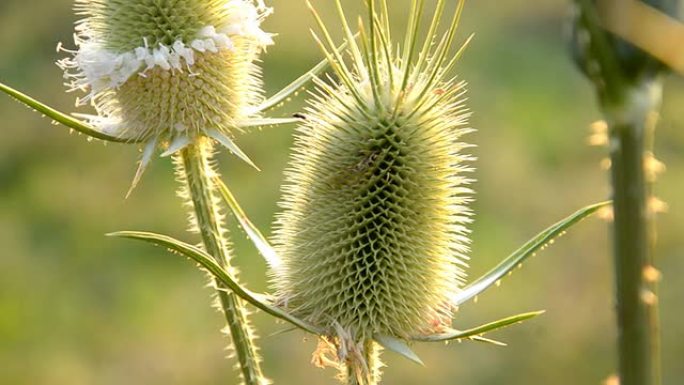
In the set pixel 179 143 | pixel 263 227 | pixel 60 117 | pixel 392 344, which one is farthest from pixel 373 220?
pixel 263 227

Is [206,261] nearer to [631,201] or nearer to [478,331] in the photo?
[478,331]

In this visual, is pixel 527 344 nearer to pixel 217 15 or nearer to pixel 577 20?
pixel 217 15

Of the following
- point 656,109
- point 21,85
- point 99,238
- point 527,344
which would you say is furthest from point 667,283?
point 656,109

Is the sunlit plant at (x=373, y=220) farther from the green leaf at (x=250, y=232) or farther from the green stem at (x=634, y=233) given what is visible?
the green stem at (x=634, y=233)

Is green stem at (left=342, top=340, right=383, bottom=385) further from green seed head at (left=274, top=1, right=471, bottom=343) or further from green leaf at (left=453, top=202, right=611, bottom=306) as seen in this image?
green leaf at (left=453, top=202, right=611, bottom=306)

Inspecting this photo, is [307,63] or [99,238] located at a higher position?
[307,63]

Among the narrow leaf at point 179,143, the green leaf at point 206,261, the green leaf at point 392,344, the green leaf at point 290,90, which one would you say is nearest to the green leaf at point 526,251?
the green leaf at point 392,344
